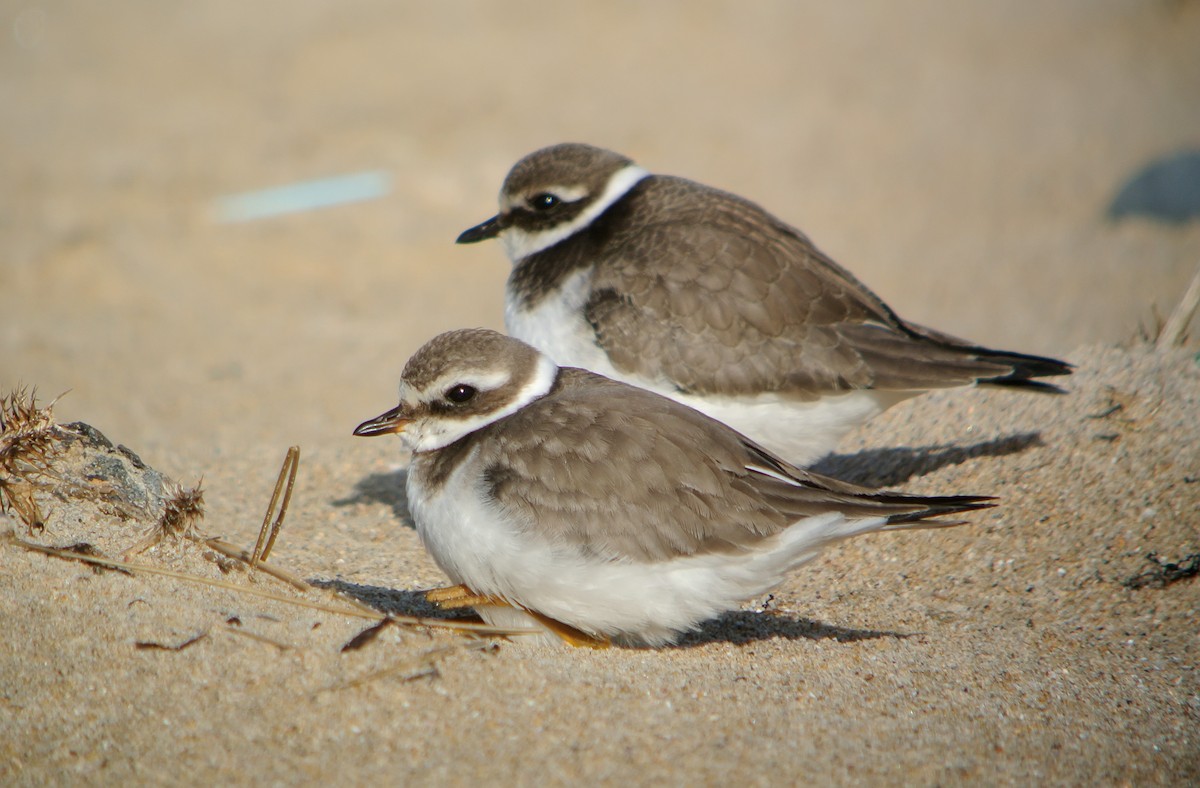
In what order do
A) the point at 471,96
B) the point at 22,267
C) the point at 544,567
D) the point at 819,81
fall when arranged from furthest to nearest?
the point at 819,81, the point at 471,96, the point at 22,267, the point at 544,567

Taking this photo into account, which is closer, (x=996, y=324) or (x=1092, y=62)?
(x=996, y=324)

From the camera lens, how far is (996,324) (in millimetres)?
8672

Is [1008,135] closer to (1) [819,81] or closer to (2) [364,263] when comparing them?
(1) [819,81]

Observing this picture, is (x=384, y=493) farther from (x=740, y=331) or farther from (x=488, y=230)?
(x=740, y=331)

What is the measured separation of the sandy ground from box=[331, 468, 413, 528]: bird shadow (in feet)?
0.09

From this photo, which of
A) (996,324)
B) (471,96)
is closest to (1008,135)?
(996,324)

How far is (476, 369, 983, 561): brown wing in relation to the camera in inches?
146

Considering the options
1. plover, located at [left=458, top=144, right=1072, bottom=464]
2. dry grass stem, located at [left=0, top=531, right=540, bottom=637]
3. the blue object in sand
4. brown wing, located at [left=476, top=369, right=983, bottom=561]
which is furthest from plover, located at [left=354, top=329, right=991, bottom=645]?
the blue object in sand

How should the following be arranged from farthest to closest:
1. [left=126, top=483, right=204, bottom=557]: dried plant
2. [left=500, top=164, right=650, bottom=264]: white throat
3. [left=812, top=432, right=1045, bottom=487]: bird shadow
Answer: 1. [left=500, top=164, right=650, bottom=264]: white throat
2. [left=812, top=432, right=1045, bottom=487]: bird shadow
3. [left=126, top=483, right=204, bottom=557]: dried plant

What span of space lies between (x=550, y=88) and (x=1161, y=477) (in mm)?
9082

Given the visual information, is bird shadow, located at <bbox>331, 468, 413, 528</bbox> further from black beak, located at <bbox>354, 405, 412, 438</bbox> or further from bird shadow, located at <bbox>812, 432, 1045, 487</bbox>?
bird shadow, located at <bbox>812, 432, 1045, 487</bbox>

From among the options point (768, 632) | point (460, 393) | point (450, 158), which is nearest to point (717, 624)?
point (768, 632)

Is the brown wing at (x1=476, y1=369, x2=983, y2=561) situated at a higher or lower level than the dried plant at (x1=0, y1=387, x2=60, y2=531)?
lower

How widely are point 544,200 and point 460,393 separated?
179cm
